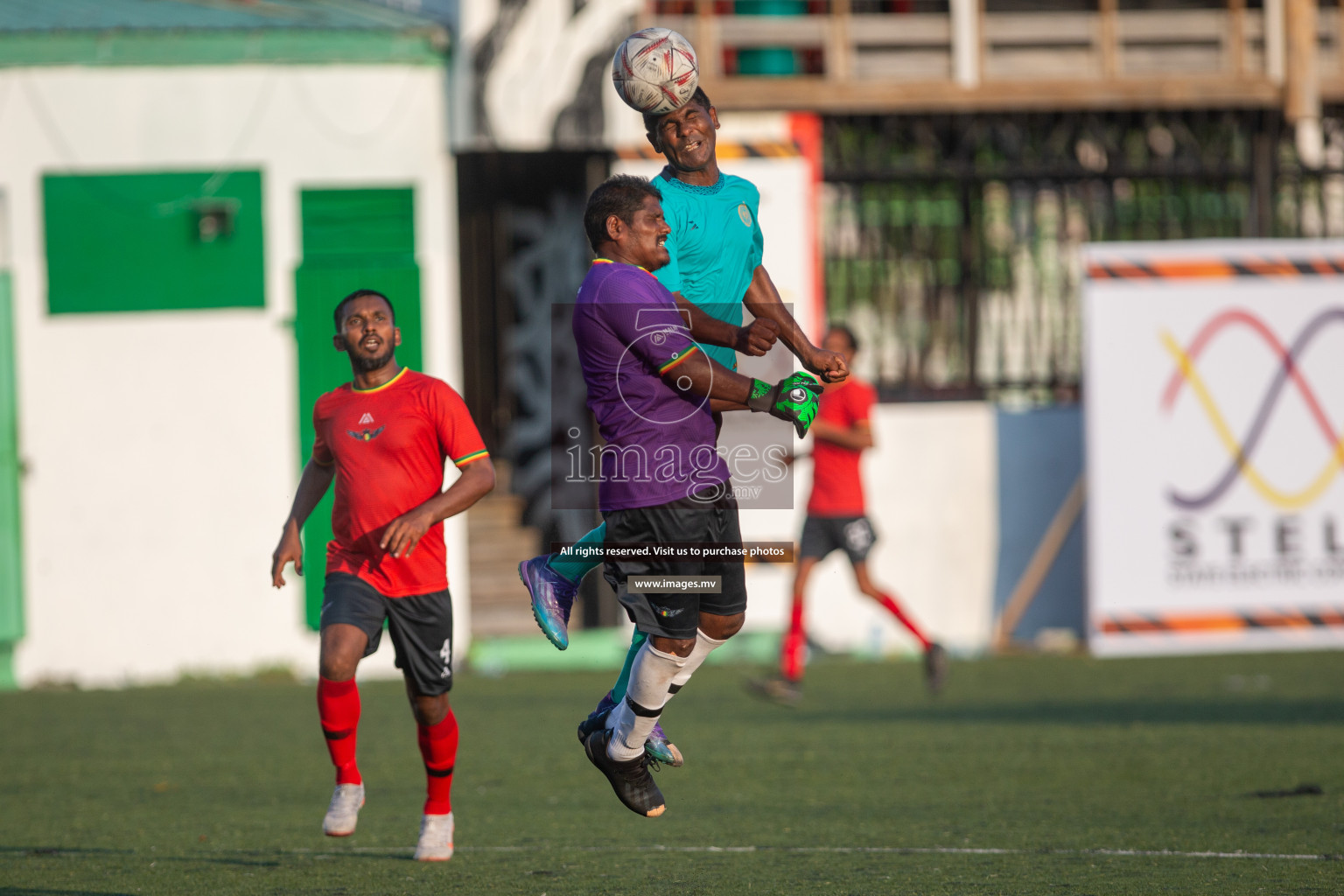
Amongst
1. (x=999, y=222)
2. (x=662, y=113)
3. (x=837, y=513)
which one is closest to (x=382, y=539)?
(x=662, y=113)

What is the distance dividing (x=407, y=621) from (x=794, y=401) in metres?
2.22

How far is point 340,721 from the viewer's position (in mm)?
6961

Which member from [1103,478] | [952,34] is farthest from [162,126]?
[1103,478]

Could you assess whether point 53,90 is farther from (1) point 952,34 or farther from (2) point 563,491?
(1) point 952,34

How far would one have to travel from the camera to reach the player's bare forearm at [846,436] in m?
11.8

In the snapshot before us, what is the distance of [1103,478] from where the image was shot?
1383cm

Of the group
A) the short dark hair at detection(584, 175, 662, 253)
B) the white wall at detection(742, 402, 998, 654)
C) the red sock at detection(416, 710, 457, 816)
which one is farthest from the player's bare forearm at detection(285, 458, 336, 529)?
the white wall at detection(742, 402, 998, 654)

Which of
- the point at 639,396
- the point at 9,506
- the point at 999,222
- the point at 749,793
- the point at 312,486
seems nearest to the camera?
the point at 639,396

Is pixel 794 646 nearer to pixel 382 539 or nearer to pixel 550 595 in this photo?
pixel 382 539

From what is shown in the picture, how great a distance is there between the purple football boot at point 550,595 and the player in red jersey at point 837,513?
568 cm

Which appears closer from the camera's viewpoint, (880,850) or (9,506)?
(880,850)

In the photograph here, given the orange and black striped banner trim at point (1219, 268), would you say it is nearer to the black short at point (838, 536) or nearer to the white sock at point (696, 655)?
the black short at point (838, 536)

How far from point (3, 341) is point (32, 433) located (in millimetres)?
762

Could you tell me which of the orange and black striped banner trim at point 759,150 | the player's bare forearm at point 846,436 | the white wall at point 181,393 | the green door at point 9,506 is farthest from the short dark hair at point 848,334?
the green door at point 9,506
